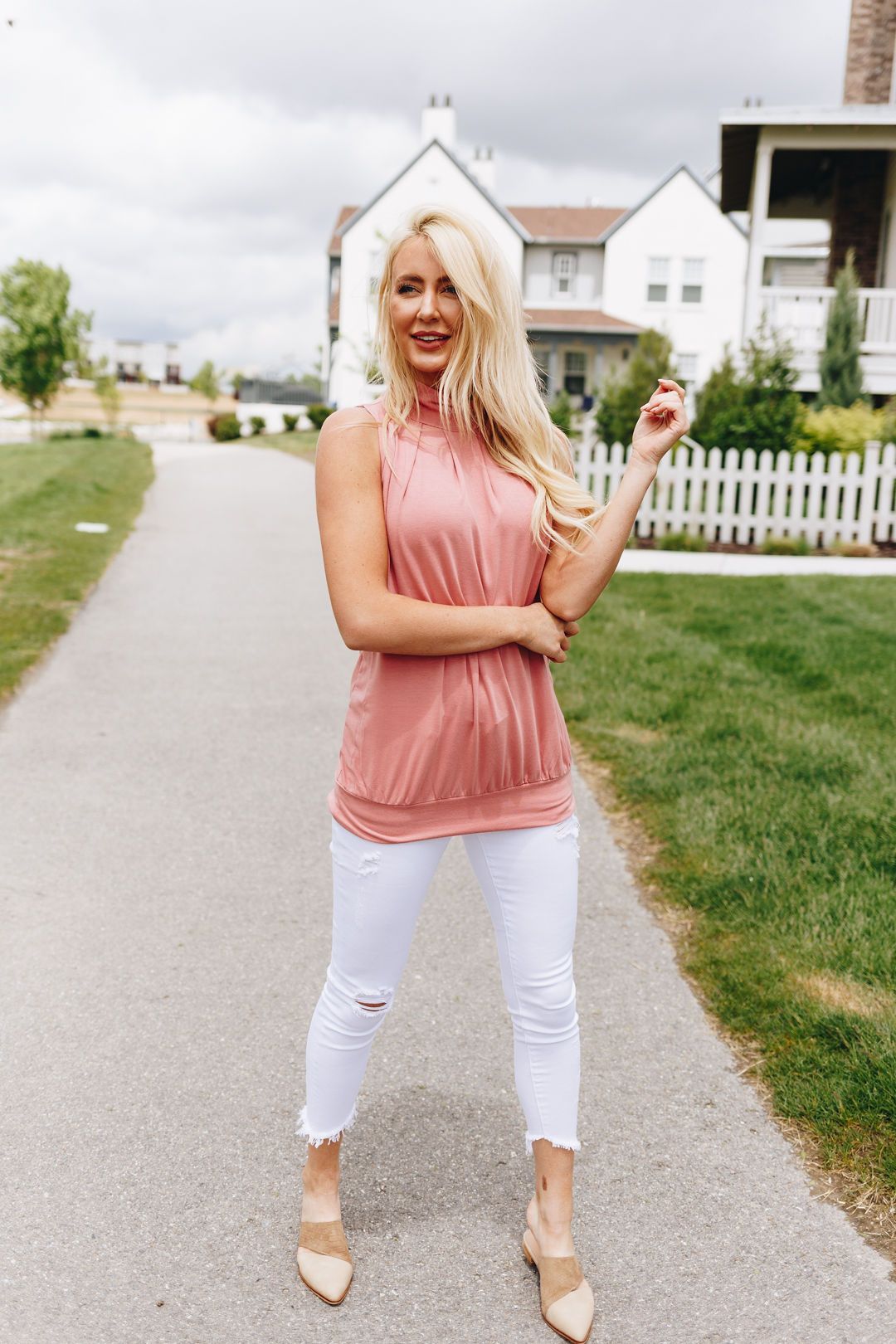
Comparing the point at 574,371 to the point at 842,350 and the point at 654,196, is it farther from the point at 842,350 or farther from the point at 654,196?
the point at 842,350

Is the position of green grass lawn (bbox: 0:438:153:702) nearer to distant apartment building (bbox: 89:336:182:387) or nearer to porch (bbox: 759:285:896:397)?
porch (bbox: 759:285:896:397)

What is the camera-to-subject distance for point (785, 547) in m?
13.3

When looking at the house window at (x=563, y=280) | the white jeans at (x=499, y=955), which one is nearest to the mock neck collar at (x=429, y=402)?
the white jeans at (x=499, y=955)

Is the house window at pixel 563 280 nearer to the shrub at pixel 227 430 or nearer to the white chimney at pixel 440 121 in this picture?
the white chimney at pixel 440 121

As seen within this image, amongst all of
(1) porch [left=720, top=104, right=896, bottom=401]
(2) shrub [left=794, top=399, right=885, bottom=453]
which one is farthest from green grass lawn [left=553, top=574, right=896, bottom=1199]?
(1) porch [left=720, top=104, right=896, bottom=401]

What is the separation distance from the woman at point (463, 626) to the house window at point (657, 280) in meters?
40.4

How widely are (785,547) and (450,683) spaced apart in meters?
11.7

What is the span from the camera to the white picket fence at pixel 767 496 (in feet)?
44.3

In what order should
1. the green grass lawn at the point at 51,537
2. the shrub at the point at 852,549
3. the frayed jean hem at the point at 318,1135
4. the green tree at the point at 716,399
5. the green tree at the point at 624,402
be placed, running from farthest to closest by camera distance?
the green tree at the point at 624,402
the green tree at the point at 716,399
the shrub at the point at 852,549
the green grass lawn at the point at 51,537
the frayed jean hem at the point at 318,1135

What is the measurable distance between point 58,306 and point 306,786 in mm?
37949

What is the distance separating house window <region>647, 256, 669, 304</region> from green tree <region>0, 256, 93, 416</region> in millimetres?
19444

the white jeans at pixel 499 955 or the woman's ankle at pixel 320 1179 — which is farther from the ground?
the white jeans at pixel 499 955

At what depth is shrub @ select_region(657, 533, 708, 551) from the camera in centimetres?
1336

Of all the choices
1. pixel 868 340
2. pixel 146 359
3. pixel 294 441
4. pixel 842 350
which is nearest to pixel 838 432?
pixel 842 350
